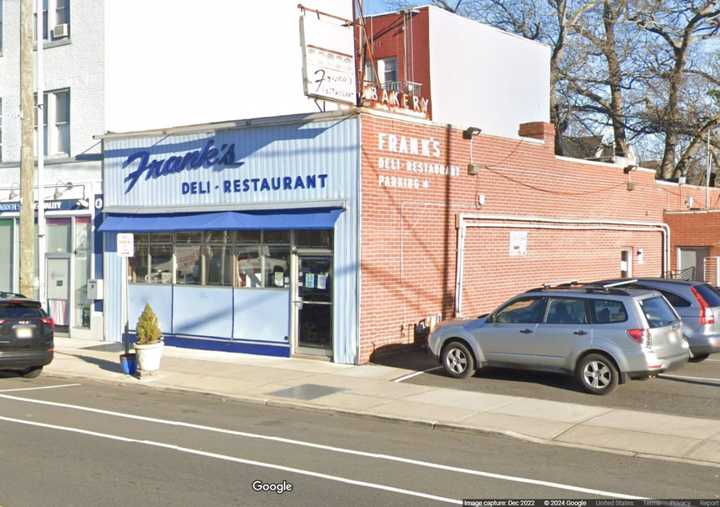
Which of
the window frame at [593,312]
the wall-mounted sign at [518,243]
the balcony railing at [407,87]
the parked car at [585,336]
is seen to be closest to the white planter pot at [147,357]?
the parked car at [585,336]

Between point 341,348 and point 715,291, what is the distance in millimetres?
7432

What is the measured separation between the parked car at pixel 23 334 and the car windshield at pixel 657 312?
1039 centimetres

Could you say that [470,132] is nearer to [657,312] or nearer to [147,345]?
[657,312]

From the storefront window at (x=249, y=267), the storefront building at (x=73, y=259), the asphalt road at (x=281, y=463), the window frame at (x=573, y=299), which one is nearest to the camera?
the asphalt road at (x=281, y=463)

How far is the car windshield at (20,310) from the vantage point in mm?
14938

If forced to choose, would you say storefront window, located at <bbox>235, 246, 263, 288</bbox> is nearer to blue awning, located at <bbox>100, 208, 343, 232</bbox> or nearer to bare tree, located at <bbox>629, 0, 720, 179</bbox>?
blue awning, located at <bbox>100, 208, 343, 232</bbox>

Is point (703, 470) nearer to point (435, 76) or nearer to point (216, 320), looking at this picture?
point (216, 320)

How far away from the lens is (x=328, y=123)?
56.0 feet

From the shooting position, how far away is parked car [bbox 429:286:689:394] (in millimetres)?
12945

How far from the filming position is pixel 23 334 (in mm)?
15031

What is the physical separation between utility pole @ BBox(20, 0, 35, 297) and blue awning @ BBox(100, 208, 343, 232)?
1827mm

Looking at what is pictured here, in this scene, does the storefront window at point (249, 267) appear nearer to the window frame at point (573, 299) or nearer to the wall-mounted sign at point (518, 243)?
the wall-mounted sign at point (518, 243)

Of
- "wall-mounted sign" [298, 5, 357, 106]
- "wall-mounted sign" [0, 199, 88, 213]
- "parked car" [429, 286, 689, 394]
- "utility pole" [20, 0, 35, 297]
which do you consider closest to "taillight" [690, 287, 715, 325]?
"parked car" [429, 286, 689, 394]

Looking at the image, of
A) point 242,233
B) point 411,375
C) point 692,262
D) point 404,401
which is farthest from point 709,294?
point 692,262
